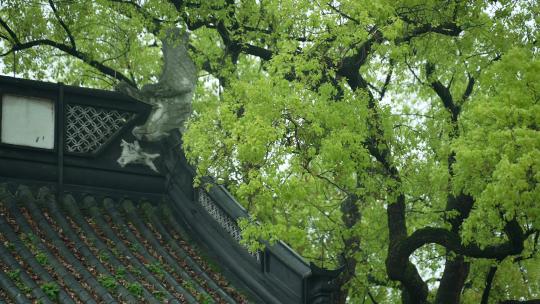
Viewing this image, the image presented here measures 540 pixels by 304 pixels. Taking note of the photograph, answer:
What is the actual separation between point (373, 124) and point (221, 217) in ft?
10.9

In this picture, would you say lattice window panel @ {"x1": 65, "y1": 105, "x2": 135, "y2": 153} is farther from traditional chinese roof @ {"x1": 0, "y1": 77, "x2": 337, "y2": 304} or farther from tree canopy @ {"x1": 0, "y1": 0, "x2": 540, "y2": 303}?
tree canopy @ {"x1": 0, "y1": 0, "x2": 540, "y2": 303}

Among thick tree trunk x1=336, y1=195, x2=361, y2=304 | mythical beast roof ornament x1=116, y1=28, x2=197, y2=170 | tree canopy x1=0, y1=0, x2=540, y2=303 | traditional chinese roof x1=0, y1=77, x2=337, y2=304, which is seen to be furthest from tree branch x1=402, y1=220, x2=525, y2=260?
thick tree trunk x1=336, y1=195, x2=361, y2=304

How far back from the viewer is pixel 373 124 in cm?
1493

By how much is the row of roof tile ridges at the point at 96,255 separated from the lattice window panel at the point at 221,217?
1.62 feet

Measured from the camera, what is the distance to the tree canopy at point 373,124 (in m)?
12.7

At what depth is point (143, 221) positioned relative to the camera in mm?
12922

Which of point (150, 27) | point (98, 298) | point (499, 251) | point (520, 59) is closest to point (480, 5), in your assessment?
point (520, 59)

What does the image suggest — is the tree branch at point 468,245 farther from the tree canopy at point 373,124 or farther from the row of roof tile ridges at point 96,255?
the row of roof tile ridges at point 96,255

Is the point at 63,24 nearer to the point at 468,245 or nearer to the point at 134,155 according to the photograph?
the point at 134,155

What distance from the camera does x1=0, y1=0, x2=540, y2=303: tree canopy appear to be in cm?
1273

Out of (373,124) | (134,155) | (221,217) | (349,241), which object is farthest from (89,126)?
(349,241)

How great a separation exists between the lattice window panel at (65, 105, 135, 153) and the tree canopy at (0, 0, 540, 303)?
1.09m

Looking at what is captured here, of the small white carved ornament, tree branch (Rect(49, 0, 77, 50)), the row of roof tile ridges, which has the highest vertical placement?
tree branch (Rect(49, 0, 77, 50))

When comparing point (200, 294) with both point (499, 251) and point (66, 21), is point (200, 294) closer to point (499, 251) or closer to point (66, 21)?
point (499, 251)
